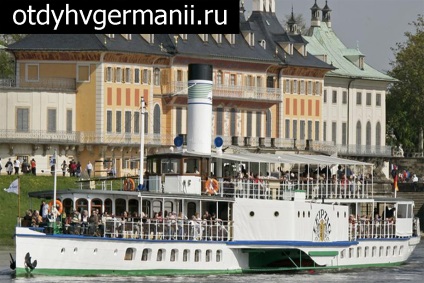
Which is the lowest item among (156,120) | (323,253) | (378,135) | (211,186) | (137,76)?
(323,253)

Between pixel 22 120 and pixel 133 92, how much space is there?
9.57 metres

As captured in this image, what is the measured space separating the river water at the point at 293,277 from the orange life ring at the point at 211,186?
3.75 metres

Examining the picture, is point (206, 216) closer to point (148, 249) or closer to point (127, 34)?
point (148, 249)

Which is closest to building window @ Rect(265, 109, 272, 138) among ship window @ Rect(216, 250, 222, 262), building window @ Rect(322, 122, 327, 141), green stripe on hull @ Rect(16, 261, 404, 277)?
building window @ Rect(322, 122, 327, 141)

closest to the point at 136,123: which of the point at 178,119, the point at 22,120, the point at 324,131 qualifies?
the point at 178,119

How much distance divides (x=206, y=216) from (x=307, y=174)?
8105 mm

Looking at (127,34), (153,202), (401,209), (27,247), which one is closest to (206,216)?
(153,202)

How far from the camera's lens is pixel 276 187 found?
9356 centimetres

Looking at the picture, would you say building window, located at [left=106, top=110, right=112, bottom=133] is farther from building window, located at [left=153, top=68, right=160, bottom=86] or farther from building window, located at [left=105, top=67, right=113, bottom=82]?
building window, located at [left=153, top=68, right=160, bottom=86]

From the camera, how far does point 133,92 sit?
14525cm

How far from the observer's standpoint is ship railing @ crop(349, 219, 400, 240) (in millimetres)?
97562

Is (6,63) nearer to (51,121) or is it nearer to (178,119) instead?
(178,119)

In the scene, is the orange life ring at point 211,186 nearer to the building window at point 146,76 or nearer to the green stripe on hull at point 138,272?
the green stripe on hull at point 138,272

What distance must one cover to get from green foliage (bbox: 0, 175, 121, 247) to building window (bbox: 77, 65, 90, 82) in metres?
13.3
